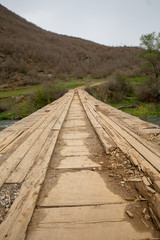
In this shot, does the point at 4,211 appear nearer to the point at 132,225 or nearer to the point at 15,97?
the point at 132,225

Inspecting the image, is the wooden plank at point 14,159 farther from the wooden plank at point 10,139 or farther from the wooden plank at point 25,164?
the wooden plank at point 10,139

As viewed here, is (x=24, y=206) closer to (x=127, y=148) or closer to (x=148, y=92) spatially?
(x=127, y=148)

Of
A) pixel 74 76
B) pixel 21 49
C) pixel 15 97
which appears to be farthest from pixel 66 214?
pixel 21 49

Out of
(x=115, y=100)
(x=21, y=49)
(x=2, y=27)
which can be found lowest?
(x=115, y=100)

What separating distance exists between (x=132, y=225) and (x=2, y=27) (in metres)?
44.7

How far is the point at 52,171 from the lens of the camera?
1.33 metres

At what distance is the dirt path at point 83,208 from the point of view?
0.75 meters

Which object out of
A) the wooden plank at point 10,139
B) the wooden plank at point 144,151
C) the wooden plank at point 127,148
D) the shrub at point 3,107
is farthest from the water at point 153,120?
the shrub at point 3,107

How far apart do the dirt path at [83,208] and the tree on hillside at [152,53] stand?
18434 millimetres

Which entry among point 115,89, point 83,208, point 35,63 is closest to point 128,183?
point 83,208

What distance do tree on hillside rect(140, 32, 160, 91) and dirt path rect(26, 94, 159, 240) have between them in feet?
60.5

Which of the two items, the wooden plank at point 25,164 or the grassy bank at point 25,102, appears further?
the grassy bank at point 25,102

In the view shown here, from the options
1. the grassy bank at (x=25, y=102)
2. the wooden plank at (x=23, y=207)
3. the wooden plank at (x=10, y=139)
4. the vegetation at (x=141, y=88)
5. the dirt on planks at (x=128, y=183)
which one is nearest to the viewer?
the wooden plank at (x=23, y=207)

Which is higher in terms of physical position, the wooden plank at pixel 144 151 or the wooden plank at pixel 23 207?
the wooden plank at pixel 144 151
